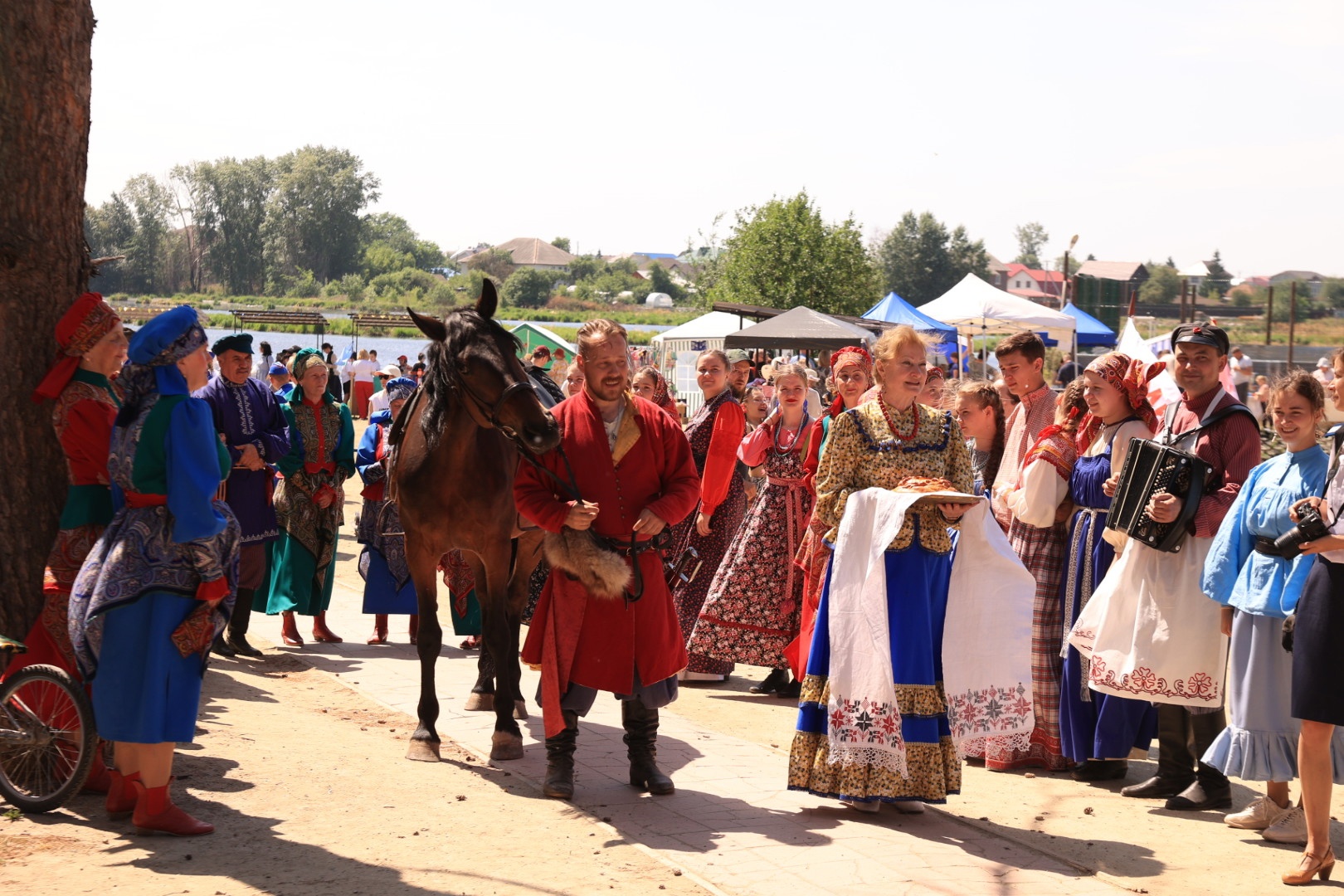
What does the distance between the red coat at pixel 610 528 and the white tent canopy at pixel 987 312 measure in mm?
17450

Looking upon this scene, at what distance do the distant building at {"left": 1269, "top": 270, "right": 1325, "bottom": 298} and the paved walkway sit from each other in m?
80.5

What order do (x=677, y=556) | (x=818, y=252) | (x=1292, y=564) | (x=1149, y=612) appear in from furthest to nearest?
(x=818, y=252), (x=677, y=556), (x=1149, y=612), (x=1292, y=564)

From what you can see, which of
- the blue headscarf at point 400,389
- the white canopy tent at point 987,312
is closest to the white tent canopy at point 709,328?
the white canopy tent at point 987,312

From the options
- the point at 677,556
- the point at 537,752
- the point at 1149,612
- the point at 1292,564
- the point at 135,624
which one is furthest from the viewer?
the point at 677,556

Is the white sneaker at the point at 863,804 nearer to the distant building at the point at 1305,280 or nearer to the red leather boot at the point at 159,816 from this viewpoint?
the red leather boot at the point at 159,816

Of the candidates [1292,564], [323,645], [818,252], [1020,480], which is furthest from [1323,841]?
[818,252]

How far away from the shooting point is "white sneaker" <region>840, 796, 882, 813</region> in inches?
213

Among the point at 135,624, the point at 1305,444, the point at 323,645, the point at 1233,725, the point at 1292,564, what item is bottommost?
the point at 323,645

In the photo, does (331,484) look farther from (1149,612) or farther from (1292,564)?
(1292,564)

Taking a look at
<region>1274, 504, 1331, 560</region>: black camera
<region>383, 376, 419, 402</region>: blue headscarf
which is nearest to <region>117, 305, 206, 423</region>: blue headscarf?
<region>1274, 504, 1331, 560</region>: black camera

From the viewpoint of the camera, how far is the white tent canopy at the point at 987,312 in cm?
2203

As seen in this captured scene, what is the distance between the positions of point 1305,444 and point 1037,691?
7.12 feet

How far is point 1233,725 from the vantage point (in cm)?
545

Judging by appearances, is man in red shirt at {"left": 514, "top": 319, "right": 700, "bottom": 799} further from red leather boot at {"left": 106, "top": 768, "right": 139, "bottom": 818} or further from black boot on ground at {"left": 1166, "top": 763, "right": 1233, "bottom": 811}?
black boot on ground at {"left": 1166, "top": 763, "right": 1233, "bottom": 811}
